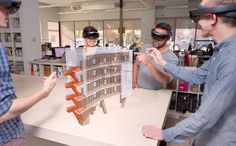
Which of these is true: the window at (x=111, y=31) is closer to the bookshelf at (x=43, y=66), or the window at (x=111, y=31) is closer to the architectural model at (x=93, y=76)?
the bookshelf at (x=43, y=66)

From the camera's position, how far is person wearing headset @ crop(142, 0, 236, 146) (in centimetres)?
80

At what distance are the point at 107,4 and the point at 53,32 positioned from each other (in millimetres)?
4130

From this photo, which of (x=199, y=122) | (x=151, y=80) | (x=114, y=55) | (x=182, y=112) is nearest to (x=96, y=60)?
(x=114, y=55)

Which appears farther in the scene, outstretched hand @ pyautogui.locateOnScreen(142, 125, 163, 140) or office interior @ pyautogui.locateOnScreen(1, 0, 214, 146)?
office interior @ pyautogui.locateOnScreen(1, 0, 214, 146)

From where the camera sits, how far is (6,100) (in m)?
0.79

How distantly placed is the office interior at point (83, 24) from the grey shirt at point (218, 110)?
3.57 metres

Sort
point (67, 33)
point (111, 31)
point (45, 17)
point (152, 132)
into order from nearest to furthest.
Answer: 1. point (152, 132)
2. point (45, 17)
3. point (111, 31)
4. point (67, 33)

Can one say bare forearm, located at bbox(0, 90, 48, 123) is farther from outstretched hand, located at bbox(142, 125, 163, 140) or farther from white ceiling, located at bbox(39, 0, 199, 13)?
white ceiling, located at bbox(39, 0, 199, 13)

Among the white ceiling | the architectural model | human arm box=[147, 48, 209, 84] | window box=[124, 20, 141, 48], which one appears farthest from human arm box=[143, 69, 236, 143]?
window box=[124, 20, 141, 48]

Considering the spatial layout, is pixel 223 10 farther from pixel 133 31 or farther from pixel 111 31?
pixel 111 31

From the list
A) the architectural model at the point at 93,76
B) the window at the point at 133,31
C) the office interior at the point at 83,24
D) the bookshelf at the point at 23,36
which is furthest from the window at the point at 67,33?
the architectural model at the point at 93,76

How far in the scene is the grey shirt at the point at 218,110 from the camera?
0.80 meters

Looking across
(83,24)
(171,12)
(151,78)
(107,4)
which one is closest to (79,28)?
(83,24)

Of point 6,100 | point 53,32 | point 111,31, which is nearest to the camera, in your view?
point 6,100
